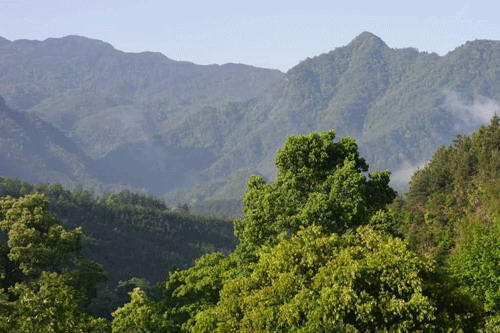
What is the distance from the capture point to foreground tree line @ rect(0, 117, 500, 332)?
2494 centimetres

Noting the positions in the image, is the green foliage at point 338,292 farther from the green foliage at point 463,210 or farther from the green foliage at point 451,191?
the green foliage at point 451,191

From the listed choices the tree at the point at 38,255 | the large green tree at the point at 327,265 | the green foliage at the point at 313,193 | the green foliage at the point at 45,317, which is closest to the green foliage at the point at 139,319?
the tree at the point at 38,255

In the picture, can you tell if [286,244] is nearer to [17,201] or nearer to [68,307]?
[68,307]

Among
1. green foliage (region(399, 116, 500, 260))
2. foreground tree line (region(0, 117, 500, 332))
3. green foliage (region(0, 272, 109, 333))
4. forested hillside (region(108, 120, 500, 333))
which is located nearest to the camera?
green foliage (region(0, 272, 109, 333))

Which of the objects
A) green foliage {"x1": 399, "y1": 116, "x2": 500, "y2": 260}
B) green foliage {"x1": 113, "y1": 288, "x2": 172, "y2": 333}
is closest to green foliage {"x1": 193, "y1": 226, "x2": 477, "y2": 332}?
green foliage {"x1": 113, "y1": 288, "x2": 172, "y2": 333}

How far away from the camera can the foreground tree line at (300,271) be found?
24.9 m

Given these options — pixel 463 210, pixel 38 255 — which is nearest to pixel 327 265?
pixel 38 255

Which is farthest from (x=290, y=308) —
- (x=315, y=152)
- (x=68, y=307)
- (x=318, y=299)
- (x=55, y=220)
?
(x=55, y=220)

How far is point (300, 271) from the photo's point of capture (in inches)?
1075

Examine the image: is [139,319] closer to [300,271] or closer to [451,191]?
[300,271]

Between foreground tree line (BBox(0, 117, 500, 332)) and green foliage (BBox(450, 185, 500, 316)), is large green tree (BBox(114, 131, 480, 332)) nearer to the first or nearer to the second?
foreground tree line (BBox(0, 117, 500, 332))

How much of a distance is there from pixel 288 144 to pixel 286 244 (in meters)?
9.90

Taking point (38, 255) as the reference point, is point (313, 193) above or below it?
above

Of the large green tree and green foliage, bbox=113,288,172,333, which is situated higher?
the large green tree
